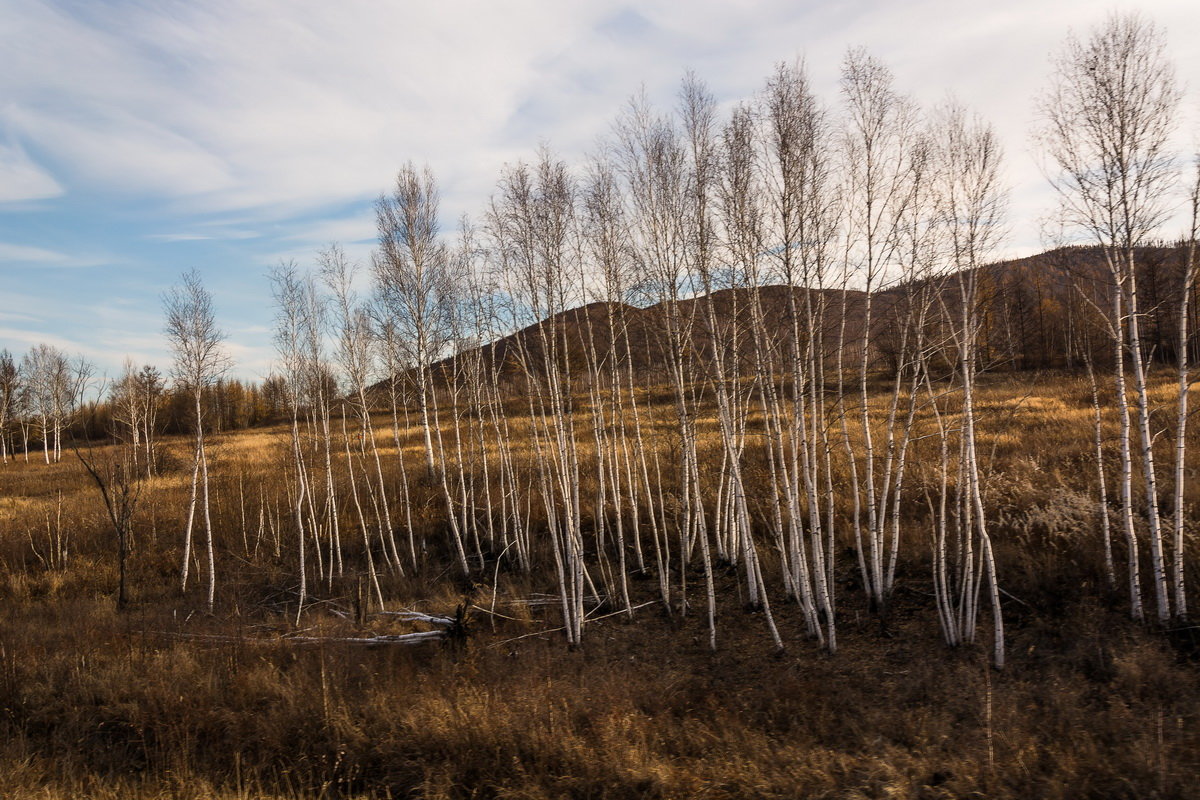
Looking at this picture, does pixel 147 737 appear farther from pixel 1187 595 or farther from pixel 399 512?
pixel 1187 595

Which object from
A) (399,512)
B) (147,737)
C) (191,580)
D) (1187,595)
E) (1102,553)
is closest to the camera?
(147,737)

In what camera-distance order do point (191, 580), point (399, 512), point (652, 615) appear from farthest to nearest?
1. point (399, 512)
2. point (191, 580)
3. point (652, 615)

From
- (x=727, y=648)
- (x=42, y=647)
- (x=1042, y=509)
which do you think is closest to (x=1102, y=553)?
(x=1042, y=509)

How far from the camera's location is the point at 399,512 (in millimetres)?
19922

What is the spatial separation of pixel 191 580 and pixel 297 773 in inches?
546

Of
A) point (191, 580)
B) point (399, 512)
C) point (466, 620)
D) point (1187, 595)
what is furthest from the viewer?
point (399, 512)

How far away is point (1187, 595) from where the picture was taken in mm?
8398

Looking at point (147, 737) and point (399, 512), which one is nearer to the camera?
point (147, 737)

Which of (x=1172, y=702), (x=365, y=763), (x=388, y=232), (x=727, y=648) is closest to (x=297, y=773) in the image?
(x=365, y=763)

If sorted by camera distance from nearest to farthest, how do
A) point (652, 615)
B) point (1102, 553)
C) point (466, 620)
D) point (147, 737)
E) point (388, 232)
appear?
point (147, 737)
point (1102, 553)
point (466, 620)
point (652, 615)
point (388, 232)

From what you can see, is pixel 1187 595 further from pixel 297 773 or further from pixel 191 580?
pixel 191 580

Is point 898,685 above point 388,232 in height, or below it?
below

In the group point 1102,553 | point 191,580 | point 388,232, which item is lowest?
point 191,580

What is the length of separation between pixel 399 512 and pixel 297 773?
14106 mm
